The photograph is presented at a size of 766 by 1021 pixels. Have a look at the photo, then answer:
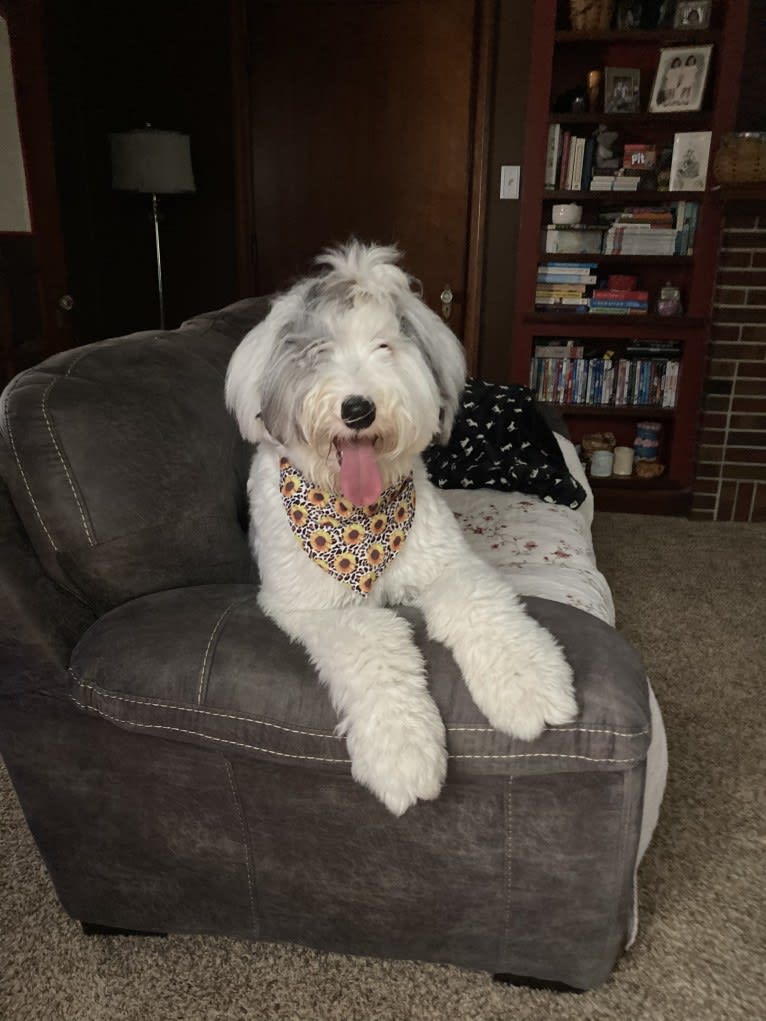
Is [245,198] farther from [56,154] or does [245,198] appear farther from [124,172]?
[56,154]

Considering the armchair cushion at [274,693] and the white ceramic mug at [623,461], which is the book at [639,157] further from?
the armchair cushion at [274,693]

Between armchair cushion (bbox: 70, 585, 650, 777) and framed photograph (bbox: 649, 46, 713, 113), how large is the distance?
3110mm

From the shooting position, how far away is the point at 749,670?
241 cm

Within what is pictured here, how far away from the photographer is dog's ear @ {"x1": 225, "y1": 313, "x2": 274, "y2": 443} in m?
1.31

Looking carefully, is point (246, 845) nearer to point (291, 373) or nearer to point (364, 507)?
point (364, 507)

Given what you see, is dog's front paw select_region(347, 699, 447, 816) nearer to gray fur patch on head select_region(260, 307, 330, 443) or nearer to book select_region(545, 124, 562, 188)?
gray fur patch on head select_region(260, 307, 330, 443)

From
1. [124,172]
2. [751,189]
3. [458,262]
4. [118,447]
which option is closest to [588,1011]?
[118,447]

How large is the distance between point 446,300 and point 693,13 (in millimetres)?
1625


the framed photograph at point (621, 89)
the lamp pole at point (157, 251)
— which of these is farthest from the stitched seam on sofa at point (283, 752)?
the framed photograph at point (621, 89)

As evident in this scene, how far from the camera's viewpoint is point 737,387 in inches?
141

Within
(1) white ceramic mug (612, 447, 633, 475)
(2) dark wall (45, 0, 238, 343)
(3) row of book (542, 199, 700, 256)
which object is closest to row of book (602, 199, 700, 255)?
(3) row of book (542, 199, 700, 256)

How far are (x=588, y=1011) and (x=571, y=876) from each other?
34cm

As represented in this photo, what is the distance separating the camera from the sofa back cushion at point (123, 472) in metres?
1.21

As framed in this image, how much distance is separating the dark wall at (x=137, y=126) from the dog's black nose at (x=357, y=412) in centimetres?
305
